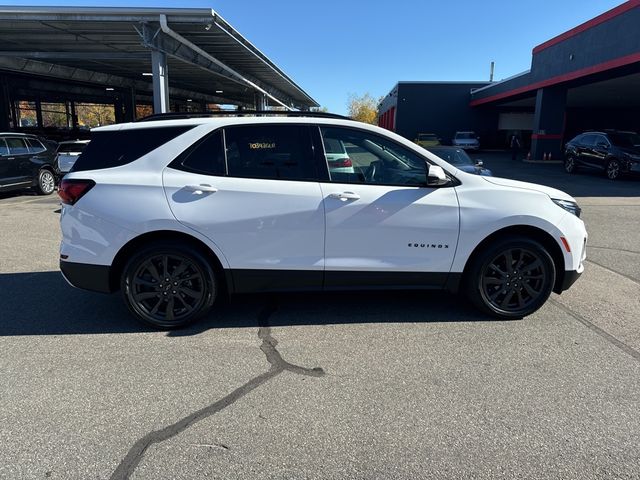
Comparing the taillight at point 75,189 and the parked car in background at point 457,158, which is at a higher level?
the parked car in background at point 457,158

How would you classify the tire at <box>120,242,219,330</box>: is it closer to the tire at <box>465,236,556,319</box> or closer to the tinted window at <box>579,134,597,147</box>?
the tire at <box>465,236,556,319</box>

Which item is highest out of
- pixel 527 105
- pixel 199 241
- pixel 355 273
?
pixel 527 105

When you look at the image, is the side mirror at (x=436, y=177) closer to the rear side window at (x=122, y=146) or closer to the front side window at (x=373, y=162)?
the front side window at (x=373, y=162)

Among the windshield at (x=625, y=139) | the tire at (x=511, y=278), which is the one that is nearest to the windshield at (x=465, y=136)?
the windshield at (x=625, y=139)

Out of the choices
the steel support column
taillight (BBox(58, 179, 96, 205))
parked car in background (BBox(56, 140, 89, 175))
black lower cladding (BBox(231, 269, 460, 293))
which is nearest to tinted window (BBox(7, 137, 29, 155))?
parked car in background (BBox(56, 140, 89, 175))

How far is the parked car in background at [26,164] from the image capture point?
11.6 metres

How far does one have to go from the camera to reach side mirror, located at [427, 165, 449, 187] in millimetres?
3957

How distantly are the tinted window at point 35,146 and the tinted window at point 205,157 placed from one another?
11.0 metres

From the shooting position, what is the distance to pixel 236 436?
2648 millimetres

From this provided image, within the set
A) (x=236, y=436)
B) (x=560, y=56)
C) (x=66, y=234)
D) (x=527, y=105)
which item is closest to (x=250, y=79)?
(x=560, y=56)

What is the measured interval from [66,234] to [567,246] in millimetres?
4448

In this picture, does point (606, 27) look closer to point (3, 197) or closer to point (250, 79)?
point (250, 79)

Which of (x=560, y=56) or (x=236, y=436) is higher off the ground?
(x=560, y=56)

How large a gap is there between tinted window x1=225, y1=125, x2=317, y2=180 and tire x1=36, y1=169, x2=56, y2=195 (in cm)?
1111
